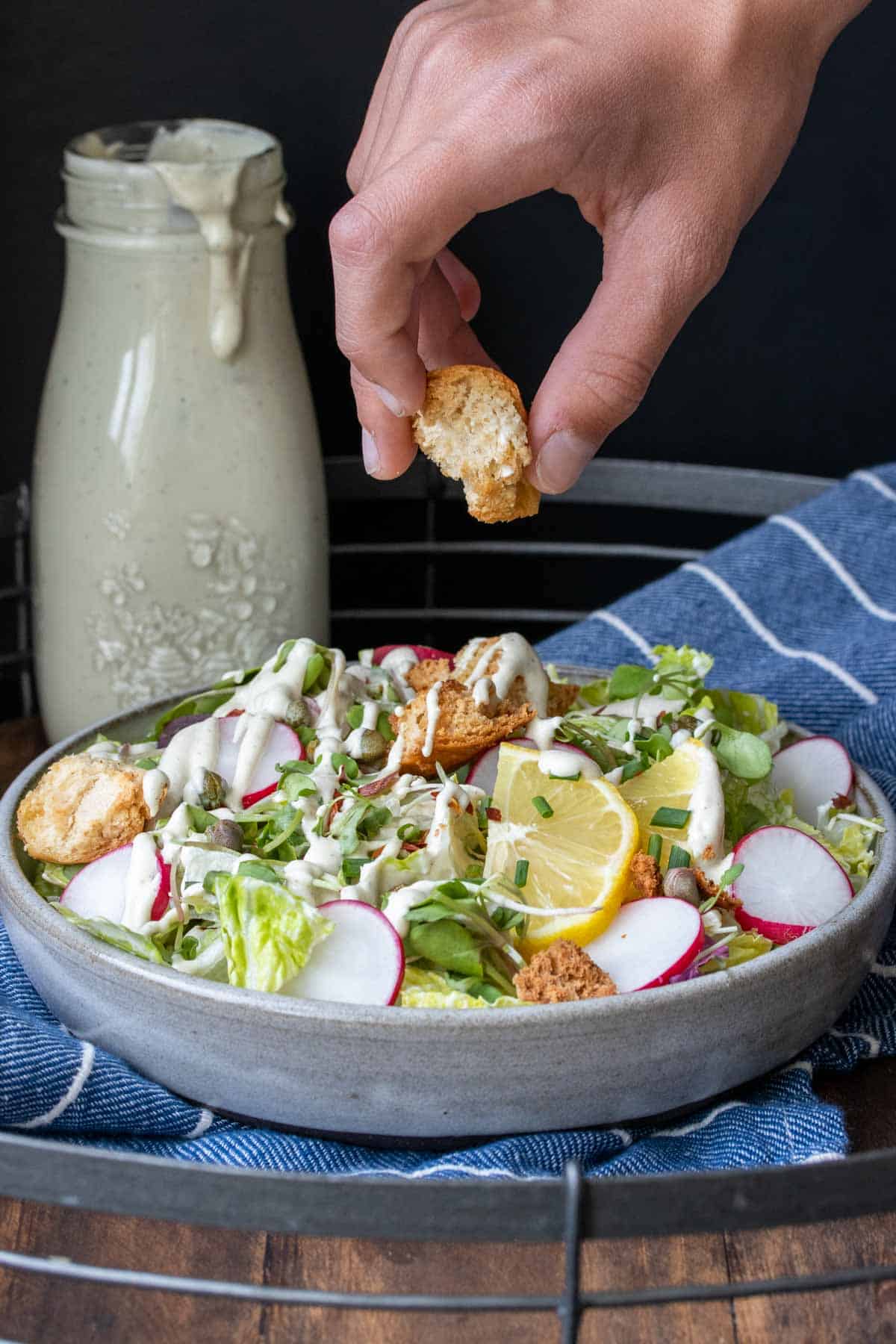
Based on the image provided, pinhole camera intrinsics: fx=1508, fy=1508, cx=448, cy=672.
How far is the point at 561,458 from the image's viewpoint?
1.16 meters

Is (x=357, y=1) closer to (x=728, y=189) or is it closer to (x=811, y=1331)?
(x=728, y=189)

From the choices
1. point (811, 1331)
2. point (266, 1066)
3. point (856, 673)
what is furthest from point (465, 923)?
point (856, 673)

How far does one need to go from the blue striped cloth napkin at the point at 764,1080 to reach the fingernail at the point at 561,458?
48 centimetres

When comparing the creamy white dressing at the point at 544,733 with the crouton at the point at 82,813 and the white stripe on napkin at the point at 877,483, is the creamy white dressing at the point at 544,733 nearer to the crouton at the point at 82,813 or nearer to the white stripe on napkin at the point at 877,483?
the crouton at the point at 82,813

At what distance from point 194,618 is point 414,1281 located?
957 mm

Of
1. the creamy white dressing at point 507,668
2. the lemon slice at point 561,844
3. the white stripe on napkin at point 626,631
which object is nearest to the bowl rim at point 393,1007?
the lemon slice at point 561,844

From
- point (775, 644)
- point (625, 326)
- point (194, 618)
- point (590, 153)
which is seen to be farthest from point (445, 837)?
point (775, 644)

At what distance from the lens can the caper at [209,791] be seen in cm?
122

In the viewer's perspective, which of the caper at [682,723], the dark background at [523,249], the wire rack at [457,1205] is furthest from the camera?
the dark background at [523,249]

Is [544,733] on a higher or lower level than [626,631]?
higher

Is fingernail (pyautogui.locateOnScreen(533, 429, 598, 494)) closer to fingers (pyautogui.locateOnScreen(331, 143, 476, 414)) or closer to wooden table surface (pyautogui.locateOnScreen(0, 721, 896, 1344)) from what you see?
fingers (pyautogui.locateOnScreen(331, 143, 476, 414))

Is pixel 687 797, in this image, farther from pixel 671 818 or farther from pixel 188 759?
pixel 188 759

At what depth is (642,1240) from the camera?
1010 mm

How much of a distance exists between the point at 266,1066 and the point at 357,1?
1.59 metres
